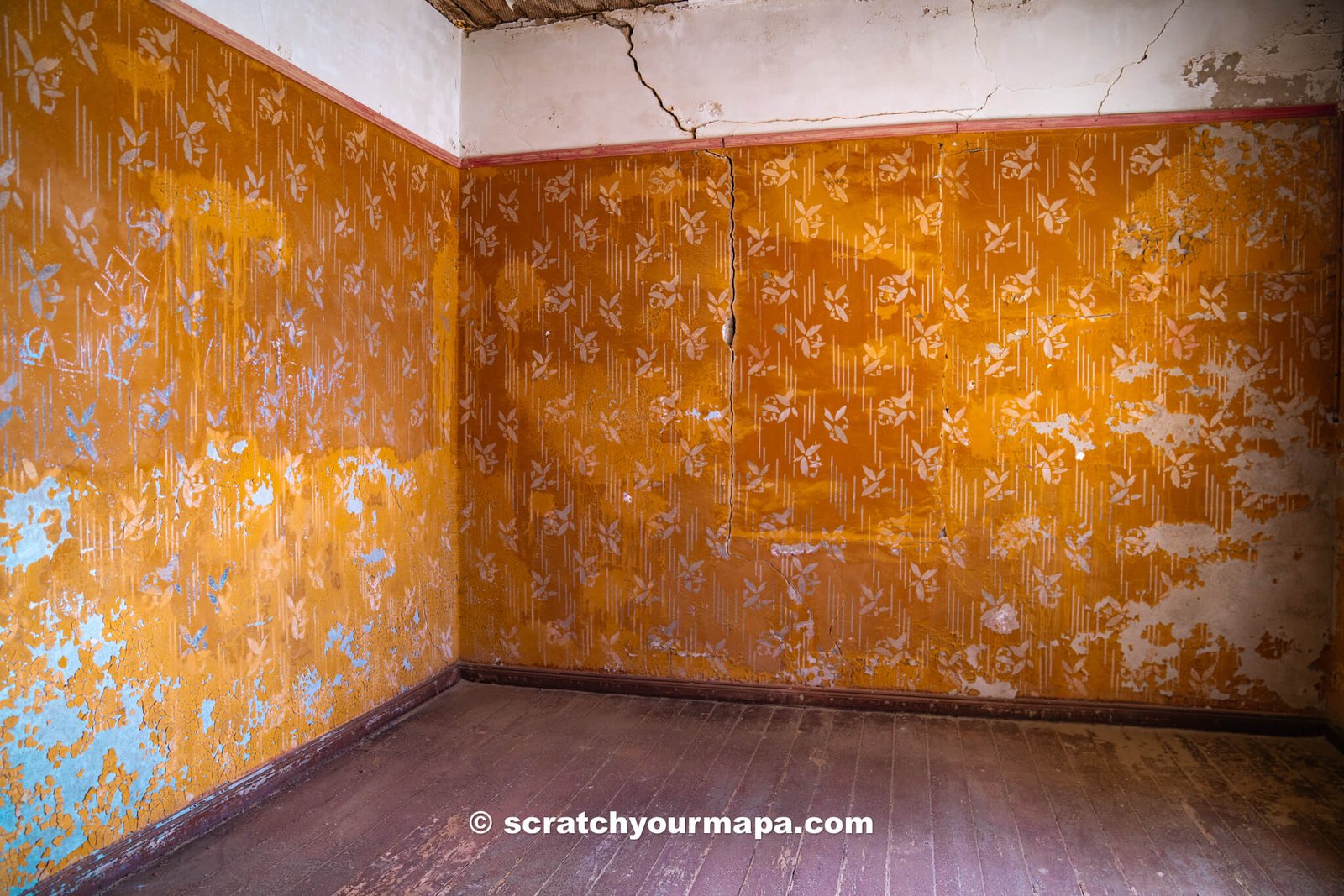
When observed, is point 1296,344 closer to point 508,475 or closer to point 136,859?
point 508,475

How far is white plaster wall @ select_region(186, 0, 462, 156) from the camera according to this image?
2326 millimetres

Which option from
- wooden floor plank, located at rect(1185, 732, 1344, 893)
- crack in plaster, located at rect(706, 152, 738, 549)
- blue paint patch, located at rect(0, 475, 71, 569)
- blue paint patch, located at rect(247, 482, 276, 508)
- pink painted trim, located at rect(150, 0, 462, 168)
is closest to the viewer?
blue paint patch, located at rect(0, 475, 71, 569)

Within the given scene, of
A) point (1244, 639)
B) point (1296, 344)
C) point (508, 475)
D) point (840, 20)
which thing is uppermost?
point (840, 20)

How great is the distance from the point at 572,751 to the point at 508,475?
1.15 metres

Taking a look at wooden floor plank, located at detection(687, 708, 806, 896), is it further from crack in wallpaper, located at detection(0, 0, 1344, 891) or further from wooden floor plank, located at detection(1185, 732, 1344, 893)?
wooden floor plank, located at detection(1185, 732, 1344, 893)

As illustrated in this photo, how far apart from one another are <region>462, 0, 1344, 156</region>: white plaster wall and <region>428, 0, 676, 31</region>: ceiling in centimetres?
4

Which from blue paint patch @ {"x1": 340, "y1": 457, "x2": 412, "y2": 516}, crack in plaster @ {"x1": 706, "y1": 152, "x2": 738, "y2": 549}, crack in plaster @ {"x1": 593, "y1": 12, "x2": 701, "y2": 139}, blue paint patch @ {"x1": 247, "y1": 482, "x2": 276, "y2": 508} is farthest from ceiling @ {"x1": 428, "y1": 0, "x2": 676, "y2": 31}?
blue paint patch @ {"x1": 247, "y1": 482, "x2": 276, "y2": 508}

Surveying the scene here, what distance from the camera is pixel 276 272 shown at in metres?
2.37

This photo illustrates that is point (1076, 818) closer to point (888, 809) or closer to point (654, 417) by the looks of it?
point (888, 809)

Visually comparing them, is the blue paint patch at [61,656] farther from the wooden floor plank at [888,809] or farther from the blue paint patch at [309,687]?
the wooden floor plank at [888,809]

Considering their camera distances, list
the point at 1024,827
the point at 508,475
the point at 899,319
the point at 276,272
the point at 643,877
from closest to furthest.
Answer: the point at 643,877 → the point at 1024,827 → the point at 276,272 → the point at 899,319 → the point at 508,475

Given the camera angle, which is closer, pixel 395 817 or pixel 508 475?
pixel 395 817

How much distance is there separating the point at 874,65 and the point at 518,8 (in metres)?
1.37

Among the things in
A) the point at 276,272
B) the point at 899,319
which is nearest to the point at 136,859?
the point at 276,272
